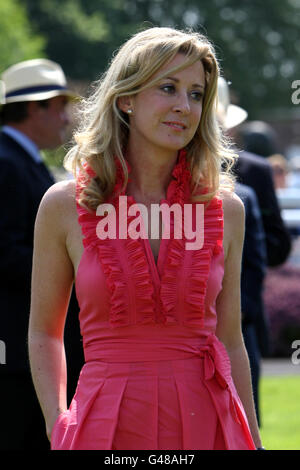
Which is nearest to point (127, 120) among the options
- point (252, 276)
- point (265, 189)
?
point (252, 276)

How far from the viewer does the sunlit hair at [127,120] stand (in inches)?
125

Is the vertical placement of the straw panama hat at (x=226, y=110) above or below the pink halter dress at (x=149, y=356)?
above

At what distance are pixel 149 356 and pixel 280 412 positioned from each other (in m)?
6.02

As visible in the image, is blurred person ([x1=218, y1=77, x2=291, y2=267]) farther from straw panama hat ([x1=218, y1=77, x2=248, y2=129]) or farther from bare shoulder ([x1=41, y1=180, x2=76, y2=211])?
bare shoulder ([x1=41, y1=180, x2=76, y2=211])

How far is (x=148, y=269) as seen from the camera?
3.08 m

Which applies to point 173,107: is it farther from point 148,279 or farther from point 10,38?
point 10,38

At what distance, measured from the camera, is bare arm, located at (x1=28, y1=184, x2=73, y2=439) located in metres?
3.18

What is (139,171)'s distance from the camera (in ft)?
10.9

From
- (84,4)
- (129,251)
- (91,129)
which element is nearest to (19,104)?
(91,129)

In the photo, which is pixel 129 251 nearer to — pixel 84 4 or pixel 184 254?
pixel 184 254

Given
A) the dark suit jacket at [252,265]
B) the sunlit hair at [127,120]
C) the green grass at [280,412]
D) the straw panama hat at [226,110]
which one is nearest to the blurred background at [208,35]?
the green grass at [280,412]

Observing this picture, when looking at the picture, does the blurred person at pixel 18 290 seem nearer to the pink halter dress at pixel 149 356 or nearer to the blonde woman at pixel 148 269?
the blonde woman at pixel 148 269

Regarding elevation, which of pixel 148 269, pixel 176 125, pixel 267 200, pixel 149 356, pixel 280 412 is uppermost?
pixel 267 200

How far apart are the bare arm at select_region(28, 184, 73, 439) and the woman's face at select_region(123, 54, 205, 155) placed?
1.13 feet
